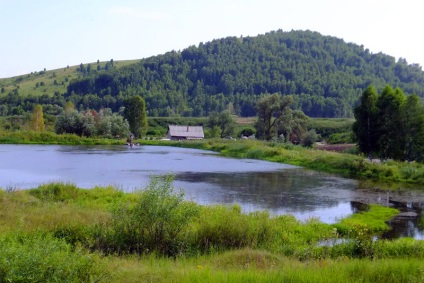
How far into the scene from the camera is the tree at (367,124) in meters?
44.2

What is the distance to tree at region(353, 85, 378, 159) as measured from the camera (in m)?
44.2

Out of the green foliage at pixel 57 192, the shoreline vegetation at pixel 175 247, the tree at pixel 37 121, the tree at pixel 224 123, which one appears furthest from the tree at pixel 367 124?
the tree at pixel 37 121

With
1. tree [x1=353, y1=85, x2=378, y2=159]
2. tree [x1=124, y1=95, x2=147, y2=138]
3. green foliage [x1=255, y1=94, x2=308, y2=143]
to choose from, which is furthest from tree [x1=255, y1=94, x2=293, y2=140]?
tree [x1=353, y1=85, x2=378, y2=159]

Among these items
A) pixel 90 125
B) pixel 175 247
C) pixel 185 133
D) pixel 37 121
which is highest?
pixel 37 121

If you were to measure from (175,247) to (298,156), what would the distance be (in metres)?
41.7

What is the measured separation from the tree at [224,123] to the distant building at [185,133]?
6936 mm

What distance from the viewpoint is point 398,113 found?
42.4 meters

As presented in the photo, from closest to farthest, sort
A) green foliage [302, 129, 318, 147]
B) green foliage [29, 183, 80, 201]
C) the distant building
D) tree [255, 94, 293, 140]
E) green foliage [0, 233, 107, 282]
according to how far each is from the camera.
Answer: green foliage [0, 233, 107, 282], green foliage [29, 183, 80, 201], green foliage [302, 129, 318, 147], tree [255, 94, 293, 140], the distant building

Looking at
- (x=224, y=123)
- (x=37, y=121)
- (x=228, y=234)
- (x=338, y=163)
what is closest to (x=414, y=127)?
(x=338, y=163)

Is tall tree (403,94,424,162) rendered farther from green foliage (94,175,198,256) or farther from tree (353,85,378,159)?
green foliage (94,175,198,256)

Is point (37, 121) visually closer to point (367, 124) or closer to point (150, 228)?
point (367, 124)

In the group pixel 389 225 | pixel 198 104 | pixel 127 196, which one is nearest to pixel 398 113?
pixel 389 225

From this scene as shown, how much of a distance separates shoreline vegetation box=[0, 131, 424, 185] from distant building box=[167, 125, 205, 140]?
58.4 ft

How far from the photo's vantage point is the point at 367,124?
44.6 metres
